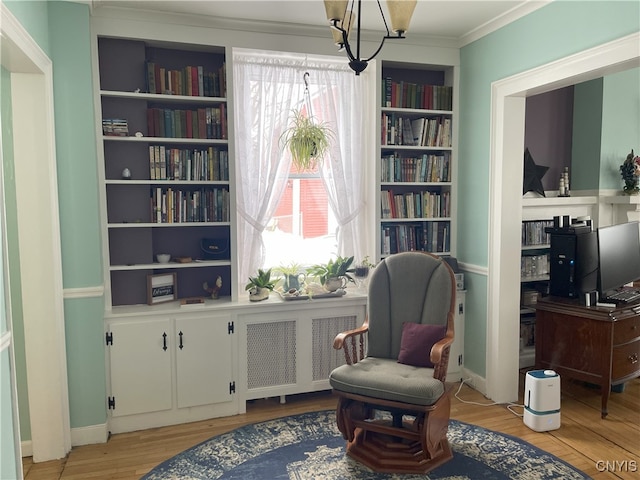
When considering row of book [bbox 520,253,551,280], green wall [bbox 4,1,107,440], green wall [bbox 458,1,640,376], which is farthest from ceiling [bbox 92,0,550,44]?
row of book [bbox 520,253,551,280]

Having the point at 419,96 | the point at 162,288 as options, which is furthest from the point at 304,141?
the point at 162,288

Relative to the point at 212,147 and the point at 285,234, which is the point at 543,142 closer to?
the point at 285,234

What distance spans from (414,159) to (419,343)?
1677mm

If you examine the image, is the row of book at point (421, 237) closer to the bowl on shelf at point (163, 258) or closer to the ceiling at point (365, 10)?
the ceiling at point (365, 10)

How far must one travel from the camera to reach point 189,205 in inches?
139

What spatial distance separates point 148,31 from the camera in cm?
329

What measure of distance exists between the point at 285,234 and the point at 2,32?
234 centimetres

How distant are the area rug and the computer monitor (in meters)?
1.38

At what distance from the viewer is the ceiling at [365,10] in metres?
3.15

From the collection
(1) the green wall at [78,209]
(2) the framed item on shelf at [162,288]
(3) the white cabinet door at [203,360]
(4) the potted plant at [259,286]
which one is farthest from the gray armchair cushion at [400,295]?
(1) the green wall at [78,209]

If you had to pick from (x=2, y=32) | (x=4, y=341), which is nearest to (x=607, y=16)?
(x=2, y=32)

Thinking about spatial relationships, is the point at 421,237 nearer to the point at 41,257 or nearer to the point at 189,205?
the point at 189,205

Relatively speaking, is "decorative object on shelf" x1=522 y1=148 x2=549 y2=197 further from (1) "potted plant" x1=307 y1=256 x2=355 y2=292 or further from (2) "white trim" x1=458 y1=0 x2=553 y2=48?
(1) "potted plant" x1=307 y1=256 x2=355 y2=292

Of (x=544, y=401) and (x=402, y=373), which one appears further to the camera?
(x=544, y=401)
